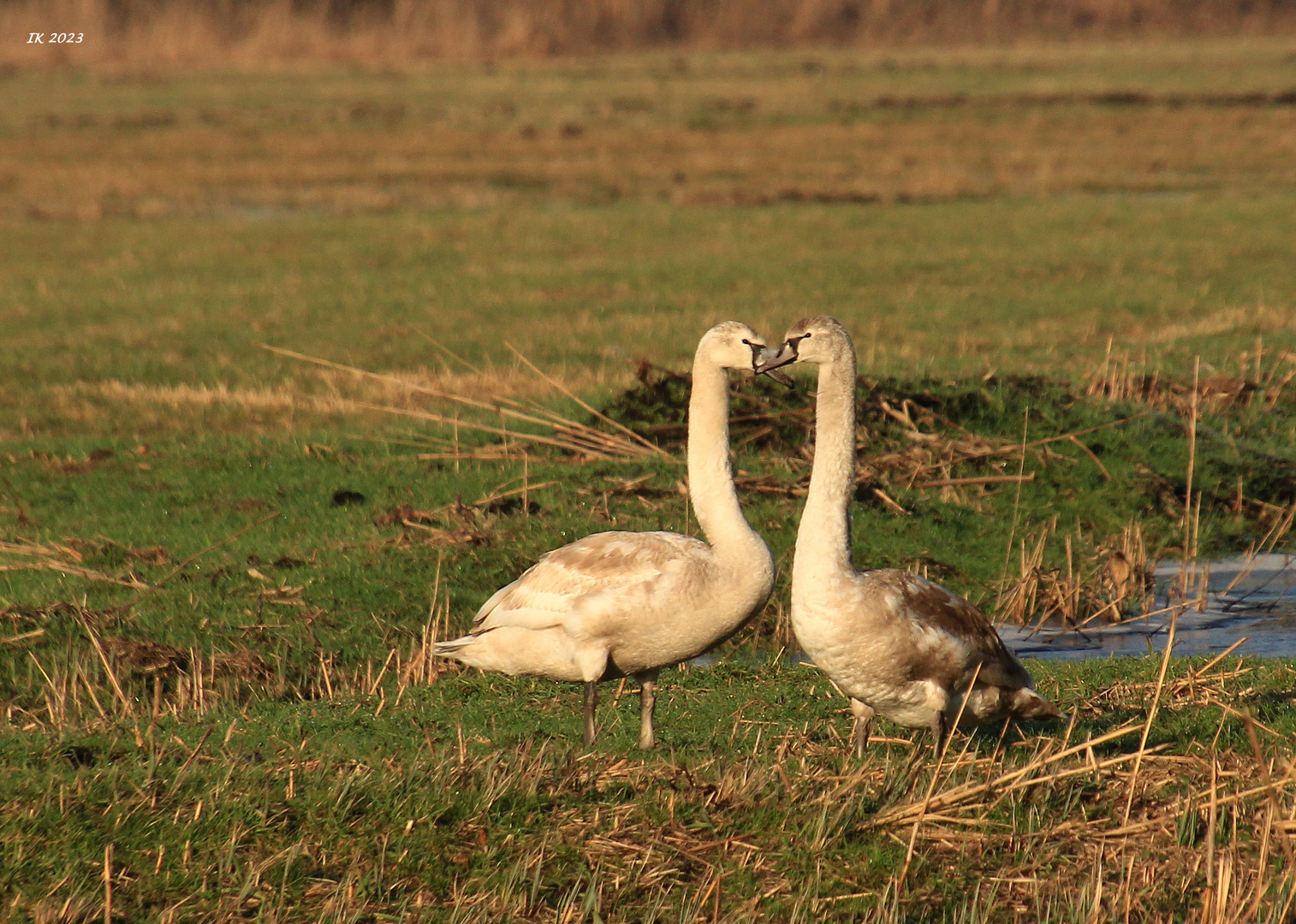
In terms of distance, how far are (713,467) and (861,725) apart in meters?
1.38

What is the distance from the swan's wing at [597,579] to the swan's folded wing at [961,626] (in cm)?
89

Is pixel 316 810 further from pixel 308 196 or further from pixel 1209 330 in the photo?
pixel 308 196

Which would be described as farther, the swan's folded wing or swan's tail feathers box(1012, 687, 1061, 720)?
swan's tail feathers box(1012, 687, 1061, 720)

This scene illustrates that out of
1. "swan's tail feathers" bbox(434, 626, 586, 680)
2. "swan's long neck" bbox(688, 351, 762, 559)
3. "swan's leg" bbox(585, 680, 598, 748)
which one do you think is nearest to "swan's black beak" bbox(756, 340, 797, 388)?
"swan's long neck" bbox(688, 351, 762, 559)

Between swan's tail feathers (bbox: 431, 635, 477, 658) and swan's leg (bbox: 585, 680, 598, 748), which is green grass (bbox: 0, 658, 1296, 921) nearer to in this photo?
swan's leg (bbox: 585, 680, 598, 748)

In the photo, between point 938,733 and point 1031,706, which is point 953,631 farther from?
point 1031,706

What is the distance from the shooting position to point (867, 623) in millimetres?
6113

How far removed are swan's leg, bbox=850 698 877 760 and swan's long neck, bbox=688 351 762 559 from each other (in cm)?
82

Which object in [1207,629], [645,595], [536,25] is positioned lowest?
[1207,629]

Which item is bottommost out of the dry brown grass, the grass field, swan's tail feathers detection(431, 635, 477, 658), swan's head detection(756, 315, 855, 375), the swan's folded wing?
the grass field

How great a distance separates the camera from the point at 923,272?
2420 cm

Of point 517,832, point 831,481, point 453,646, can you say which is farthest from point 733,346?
point 517,832

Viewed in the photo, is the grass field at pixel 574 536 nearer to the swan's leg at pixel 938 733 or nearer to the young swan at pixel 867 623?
the swan's leg at pixel 938 733

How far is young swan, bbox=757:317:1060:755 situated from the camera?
20.1ft
